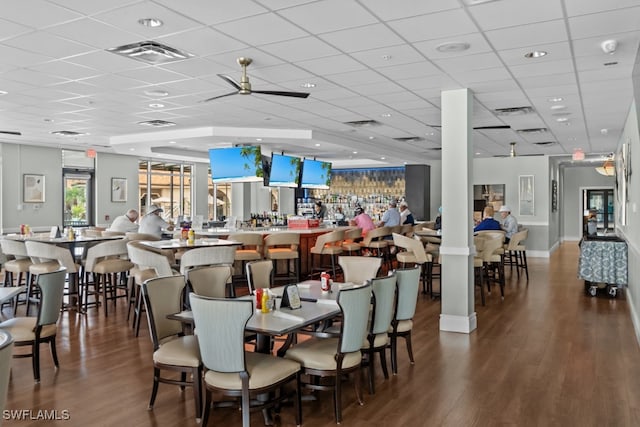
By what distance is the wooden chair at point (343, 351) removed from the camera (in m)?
3.75

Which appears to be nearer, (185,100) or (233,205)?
(185,100)

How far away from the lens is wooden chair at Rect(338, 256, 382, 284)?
219 inches

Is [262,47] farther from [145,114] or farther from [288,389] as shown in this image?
[145,114]

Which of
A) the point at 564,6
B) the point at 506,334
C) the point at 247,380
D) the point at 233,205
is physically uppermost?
the point at 564,6

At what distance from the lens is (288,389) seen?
4246 mm

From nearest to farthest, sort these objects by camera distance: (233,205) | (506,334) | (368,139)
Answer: (506,334) < (368,139) < (233,205)

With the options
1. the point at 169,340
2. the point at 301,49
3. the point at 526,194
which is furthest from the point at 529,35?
the point at 526,194

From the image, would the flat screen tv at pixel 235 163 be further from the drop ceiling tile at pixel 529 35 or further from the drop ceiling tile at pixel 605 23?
the drop ceiling tile at pixel 605 23

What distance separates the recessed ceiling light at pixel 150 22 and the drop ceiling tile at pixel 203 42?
25cm

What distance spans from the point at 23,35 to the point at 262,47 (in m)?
2.10

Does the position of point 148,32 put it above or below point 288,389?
above

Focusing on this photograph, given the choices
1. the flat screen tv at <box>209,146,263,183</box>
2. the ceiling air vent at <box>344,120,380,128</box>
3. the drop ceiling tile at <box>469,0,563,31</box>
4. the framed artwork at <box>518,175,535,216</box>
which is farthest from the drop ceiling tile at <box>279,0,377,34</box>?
the framed artwork at <box>518,175,535,216</box>

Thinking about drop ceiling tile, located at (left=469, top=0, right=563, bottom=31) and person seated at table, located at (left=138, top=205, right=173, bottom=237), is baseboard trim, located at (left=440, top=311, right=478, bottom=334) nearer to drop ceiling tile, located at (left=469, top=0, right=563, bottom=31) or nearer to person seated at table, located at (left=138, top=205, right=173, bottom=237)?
drop ceiling tile, located at (left=469, top=0, right=563, bottom=31)

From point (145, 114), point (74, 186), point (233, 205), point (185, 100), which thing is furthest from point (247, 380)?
point (233, 205)
